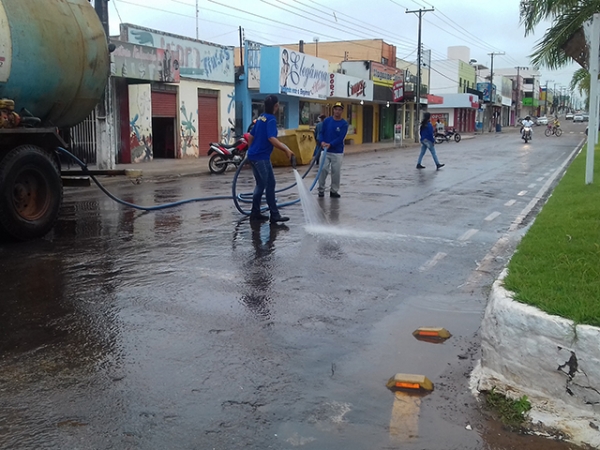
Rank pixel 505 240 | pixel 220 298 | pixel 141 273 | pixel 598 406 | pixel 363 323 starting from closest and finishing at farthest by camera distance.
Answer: pixel 598 406, pixel 363 323, pixel 220 298, pixel 141 273, pixel 505 240

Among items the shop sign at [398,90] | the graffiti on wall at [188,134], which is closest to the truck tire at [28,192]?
the graffiti on wall at [188,134]

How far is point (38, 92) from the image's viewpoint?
8.37 metres

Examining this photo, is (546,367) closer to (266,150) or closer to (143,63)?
(266,150)

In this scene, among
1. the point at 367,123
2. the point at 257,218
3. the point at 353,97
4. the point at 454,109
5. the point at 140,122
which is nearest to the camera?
the point at 257,218

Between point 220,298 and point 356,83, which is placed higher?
point 356,83

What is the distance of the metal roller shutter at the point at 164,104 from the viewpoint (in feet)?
77.6

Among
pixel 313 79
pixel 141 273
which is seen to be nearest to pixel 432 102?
pixel 313 79

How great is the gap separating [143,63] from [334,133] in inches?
412

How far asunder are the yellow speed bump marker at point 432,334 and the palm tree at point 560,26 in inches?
301

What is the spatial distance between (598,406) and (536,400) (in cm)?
34

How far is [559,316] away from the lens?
363 cm

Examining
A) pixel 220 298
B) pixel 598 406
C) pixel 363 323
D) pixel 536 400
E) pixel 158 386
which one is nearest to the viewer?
pixel 598 406

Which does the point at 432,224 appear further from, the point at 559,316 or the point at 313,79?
the point at 313,79

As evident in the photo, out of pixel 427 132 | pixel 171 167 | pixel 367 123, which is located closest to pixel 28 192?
pixel 171 167
